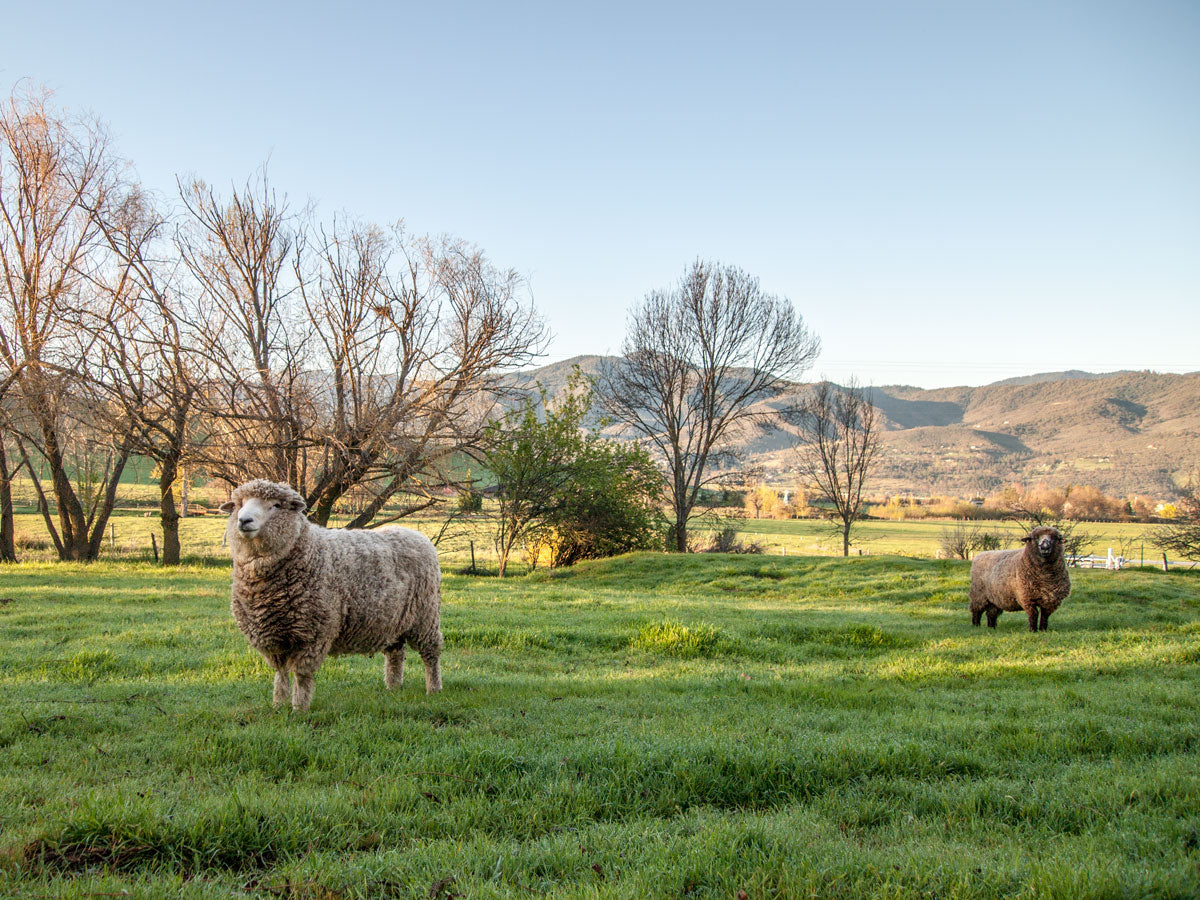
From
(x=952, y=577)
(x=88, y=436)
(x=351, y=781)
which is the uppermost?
(x=88, y=436)

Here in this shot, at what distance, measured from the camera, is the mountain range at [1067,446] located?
378 ft

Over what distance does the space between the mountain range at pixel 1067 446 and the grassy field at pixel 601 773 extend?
297ft

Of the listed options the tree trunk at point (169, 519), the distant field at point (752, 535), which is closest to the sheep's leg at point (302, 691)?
the distant field at point (752, 535)

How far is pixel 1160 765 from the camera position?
457 cm

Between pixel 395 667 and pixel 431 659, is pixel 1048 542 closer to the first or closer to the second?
pixel 431 659

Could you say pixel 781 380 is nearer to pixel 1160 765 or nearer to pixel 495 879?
pixel 1160 765

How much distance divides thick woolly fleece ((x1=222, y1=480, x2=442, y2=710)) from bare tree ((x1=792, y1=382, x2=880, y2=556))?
3651 cm

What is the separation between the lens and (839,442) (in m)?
42.5

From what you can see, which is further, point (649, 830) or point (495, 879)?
point (649, 830)

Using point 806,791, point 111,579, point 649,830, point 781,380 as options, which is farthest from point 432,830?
point 781,380

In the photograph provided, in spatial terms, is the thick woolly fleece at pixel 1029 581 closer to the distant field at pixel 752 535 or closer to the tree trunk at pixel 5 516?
the distant field at pixel 752 535

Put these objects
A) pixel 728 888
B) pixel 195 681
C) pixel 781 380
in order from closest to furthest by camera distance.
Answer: pixel 728 888, pixel 195 681, pixel 781 380

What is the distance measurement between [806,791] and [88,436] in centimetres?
2248

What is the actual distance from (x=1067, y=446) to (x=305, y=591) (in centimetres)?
17771
